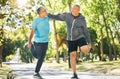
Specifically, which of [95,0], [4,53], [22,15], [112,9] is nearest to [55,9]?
[95,0]

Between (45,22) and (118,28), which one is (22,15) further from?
(118,28)

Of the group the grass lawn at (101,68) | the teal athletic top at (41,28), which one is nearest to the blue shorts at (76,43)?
the teal athletic top at (41,28)

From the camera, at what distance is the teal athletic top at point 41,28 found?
9141 mm

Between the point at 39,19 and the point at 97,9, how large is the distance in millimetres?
47681

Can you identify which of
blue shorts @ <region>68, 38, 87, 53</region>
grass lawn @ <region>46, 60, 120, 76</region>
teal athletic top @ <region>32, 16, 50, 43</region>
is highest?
teal athletic top @ <region>32, 16, 50, 43</region>

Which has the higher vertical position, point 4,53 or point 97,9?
point 97,9

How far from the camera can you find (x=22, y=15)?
79.2 feet

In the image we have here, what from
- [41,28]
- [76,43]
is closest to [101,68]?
[76,43]

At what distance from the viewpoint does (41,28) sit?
9.12 meters

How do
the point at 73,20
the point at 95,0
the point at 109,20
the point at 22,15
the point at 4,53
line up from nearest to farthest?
the point at 73,20 → the point at 22,15 → the point at 95,0 → the point at 109,20 → the point at 4,53

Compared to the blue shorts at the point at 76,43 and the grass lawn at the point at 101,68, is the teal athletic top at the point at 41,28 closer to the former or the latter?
the blue shorts at the point at 76,43

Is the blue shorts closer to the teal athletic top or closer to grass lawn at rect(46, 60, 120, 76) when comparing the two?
the teal athletic top

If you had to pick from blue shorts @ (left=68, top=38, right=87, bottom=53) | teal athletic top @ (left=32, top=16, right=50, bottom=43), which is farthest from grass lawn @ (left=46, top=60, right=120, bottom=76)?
teal athletic top @ (left=32, top=16, right=50, bottom=43)

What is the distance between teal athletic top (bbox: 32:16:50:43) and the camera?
9.14 m
